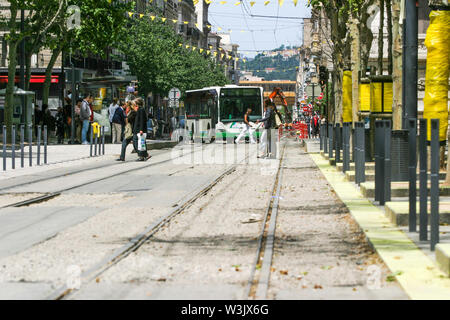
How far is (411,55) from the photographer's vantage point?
14.4 meters

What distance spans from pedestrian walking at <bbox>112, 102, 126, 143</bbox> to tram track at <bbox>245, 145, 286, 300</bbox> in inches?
931

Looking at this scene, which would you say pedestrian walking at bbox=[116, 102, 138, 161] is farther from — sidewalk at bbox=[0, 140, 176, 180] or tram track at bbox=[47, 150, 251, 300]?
tram track at bbox=[47, 150, 251, 300]

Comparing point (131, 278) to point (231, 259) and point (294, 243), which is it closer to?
point (231, 259)

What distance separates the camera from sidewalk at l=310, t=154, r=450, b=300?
7.13 m

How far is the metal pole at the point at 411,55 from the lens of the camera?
1428cm

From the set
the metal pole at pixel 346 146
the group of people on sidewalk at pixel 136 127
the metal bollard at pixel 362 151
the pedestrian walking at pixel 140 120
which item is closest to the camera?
the metal bollard at pixel 362 151

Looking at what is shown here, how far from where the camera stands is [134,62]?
7225 centimetres

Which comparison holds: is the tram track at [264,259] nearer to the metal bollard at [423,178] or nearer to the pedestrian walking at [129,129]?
the metal bollard at [423,178]

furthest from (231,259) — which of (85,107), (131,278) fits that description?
(85,107)

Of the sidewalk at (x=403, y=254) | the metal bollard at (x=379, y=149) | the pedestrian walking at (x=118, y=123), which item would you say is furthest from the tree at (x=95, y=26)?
the metal bollard at (x=379, y=149)

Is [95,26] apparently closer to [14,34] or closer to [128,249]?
[14,34]

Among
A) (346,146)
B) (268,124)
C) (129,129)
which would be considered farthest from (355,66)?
(129,129)

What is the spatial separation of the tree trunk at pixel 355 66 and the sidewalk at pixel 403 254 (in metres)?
12.3
